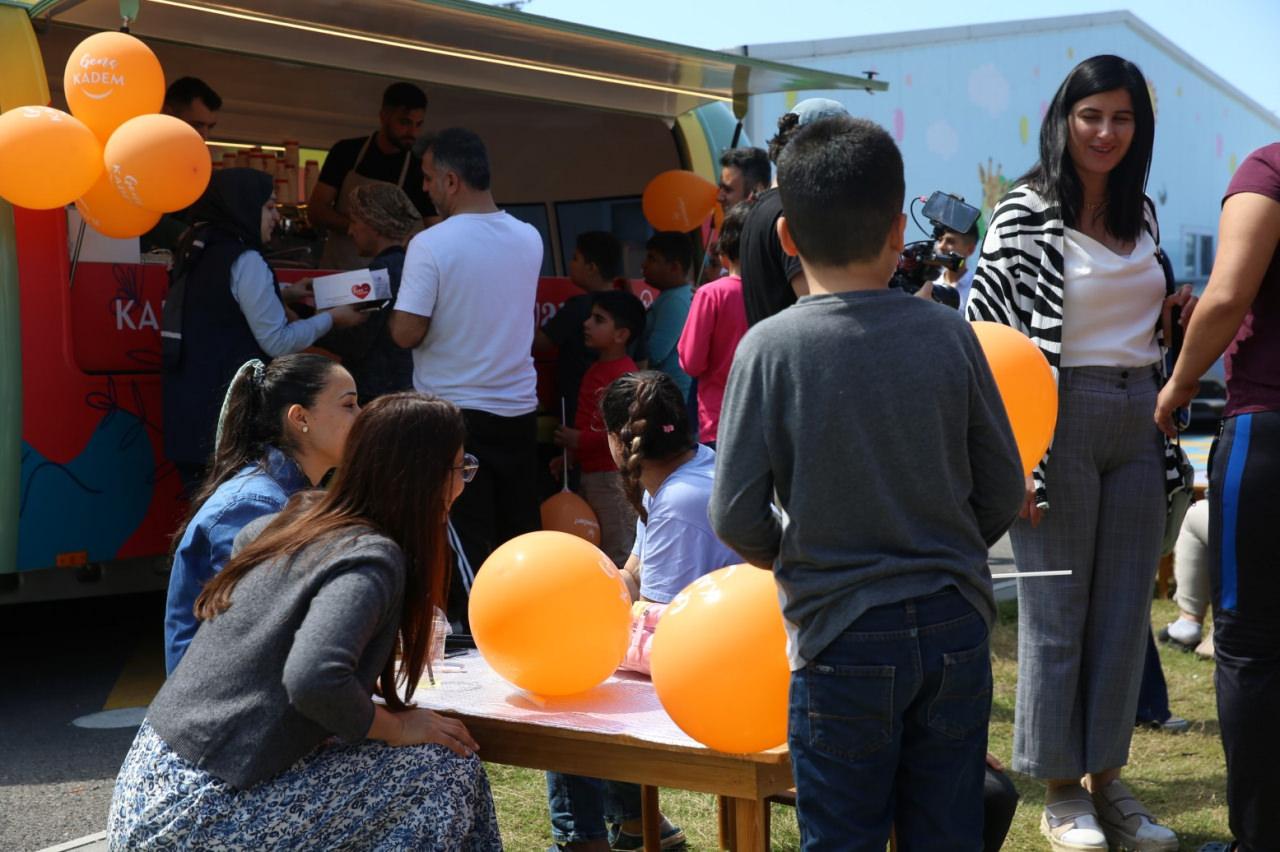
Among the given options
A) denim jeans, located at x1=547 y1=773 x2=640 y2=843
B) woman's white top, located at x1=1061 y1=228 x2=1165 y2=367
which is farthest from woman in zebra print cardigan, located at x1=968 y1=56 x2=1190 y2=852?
denim jeans, located at x1=547 y1=773 x2=640 y2=843

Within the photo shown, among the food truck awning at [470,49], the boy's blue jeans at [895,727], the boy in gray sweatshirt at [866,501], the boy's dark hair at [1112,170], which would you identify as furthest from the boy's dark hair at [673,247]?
the boy's blue jeans at [895,727]

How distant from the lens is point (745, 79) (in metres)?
6.64

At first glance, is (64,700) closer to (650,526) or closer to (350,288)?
(350,288)

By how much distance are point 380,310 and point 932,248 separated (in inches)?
99.6

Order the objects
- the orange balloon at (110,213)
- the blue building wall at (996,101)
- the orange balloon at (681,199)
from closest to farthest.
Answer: the orange balloon at (110,213)
the orange balloon at (681,199)
the blue building wall at (996,101)

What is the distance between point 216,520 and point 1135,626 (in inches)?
89.2

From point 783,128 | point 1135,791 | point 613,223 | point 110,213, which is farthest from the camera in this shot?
point 613,223

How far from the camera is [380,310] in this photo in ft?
17.7

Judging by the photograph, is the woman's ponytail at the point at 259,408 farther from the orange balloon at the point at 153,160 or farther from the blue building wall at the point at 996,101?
the blue building wall at the point at 996,101

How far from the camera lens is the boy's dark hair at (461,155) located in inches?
194

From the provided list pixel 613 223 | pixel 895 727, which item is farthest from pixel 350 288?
pixel 895 727

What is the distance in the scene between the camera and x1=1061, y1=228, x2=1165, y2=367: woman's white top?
3465mm

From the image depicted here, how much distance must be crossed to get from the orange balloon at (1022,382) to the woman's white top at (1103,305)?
17.5 inches

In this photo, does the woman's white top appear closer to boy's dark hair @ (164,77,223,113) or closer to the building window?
boy's dark hair @ (164,77,223,113)
